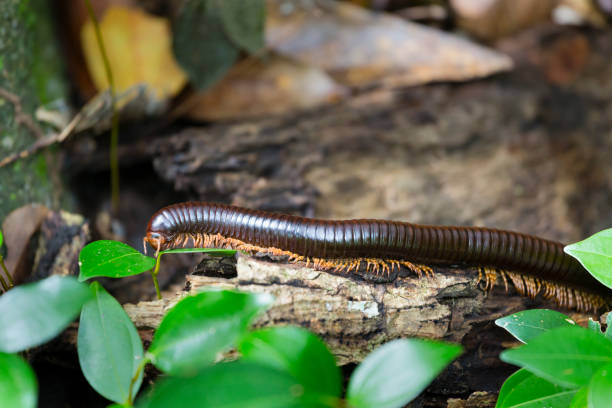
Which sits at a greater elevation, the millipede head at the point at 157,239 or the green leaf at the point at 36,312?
the green leaf at the point at 36,312

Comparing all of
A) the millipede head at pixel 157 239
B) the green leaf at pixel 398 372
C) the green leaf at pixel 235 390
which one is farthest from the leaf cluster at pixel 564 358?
the millipede head at pixel 157 239

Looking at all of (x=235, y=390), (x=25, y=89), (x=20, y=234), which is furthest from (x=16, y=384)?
(x=25, y=89)

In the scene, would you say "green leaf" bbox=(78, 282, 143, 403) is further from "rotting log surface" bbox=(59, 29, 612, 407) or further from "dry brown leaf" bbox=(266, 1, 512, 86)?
"dry brown leaf" bbox=(266, 1, 512, 86)

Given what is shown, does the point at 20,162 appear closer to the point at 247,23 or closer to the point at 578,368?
the point at 247,23

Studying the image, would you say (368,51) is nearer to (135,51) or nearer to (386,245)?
(135,51)

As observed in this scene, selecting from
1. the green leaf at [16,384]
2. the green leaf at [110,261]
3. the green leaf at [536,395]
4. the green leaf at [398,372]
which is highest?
the green leaf at [398,372]

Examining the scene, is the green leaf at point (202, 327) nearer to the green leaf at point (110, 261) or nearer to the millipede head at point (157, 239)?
the green leaf at point (110, 261)

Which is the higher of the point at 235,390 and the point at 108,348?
the point at 235,390
